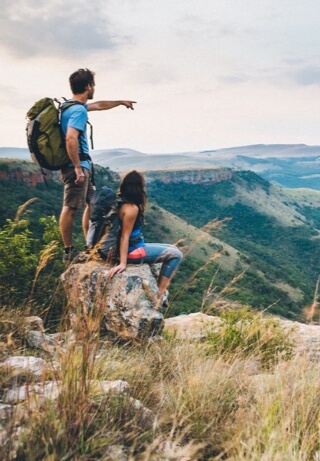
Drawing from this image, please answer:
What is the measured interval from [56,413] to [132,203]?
2.40m

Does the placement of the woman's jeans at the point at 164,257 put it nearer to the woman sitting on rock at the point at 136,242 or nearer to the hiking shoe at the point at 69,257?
the woman sitting on rock at the point at 136,242

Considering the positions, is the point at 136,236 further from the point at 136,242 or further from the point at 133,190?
the point at 133,190

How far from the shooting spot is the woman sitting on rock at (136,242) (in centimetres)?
373

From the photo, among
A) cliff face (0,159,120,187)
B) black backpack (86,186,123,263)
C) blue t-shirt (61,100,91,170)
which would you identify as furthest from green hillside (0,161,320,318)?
blue t-shirt (61,100,91,170)

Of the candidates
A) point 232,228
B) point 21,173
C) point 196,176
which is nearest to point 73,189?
point 21,173

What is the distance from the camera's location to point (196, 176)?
5192 inches

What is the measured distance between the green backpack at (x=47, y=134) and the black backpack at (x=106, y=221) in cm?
61

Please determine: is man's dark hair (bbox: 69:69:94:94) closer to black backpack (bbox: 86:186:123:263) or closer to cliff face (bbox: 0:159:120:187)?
black backpack (bbox: 86:186:123:263)

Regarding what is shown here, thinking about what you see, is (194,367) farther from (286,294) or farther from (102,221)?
(286,294)

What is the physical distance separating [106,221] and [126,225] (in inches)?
8.5

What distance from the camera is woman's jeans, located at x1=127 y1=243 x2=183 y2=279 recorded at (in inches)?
158

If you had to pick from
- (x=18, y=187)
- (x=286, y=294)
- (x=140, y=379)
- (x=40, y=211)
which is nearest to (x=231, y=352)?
(x=140, y=379)

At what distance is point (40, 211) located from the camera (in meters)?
38.9

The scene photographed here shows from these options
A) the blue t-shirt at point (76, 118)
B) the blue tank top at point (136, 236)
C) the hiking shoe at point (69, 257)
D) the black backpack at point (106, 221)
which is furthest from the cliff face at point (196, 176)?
the black backpack at point (106, 221)
